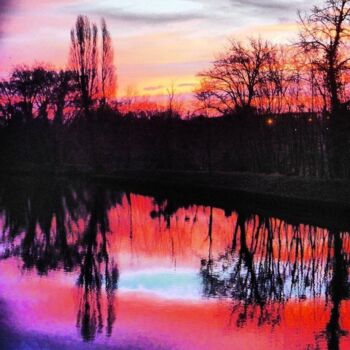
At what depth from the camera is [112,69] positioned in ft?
196

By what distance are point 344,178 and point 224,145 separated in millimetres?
20765

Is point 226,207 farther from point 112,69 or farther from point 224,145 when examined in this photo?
point 112,69

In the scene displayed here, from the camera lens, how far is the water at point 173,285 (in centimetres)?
836

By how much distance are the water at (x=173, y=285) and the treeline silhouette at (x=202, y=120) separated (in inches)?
496

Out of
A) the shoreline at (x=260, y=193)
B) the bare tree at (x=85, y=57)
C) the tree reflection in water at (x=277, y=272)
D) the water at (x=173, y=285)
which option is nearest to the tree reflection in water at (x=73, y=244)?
the water at (x=173, y=285)

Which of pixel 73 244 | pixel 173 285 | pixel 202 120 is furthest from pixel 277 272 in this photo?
pixel 202 120

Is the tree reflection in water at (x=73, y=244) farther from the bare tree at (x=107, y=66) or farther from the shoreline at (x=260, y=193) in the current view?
the bare tree at (x=107, y=66)

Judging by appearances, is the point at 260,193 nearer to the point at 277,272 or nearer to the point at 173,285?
the point at 277,272

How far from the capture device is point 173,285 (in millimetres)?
11906

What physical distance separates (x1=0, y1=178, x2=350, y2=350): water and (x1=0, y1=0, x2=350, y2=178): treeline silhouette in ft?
41.3

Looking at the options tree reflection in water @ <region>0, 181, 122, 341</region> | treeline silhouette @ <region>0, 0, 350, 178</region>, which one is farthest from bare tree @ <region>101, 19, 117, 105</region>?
tree reflection in water @ <region>0, 181, 122, 341</region>

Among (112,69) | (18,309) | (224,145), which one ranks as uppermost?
(112,69)

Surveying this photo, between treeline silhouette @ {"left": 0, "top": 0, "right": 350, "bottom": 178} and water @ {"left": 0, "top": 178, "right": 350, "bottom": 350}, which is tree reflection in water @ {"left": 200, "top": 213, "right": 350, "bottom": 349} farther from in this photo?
treeline silhouette @ {"left": 0, "top": 0, "right": 350, "bottom": 178}

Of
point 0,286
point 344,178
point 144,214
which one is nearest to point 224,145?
point 344,178
